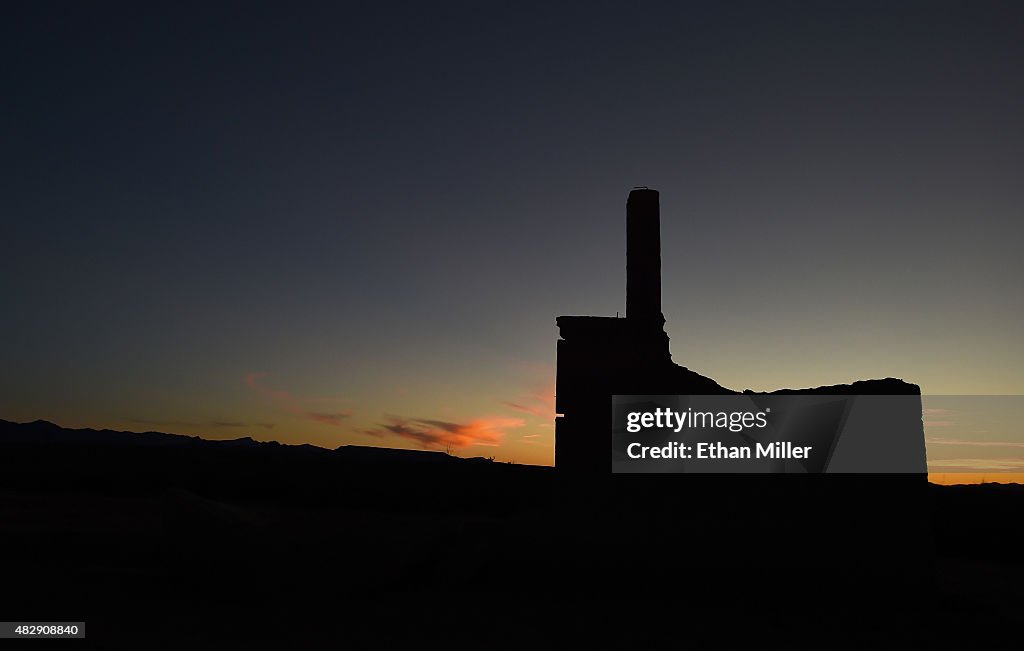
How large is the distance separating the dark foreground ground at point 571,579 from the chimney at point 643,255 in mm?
2617

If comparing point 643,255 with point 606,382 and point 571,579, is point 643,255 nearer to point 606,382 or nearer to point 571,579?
point 606,382

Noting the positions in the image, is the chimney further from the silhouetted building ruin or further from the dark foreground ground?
the dark foreground ground

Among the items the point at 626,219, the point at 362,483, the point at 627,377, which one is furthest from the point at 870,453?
the point at 362,483

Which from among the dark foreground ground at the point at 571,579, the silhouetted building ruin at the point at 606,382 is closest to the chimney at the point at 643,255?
the silhouetted building ruin at the point at 606,382

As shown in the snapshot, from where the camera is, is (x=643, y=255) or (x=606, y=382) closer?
(x=606, y=382)

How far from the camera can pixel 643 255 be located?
9.22 metres

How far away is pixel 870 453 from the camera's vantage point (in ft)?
23.4

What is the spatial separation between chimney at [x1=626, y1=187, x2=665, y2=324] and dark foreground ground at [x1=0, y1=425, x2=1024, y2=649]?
8.59ft

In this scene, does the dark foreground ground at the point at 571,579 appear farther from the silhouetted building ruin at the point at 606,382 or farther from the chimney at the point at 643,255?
the chimney at the point at 643,255

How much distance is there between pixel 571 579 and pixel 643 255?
4384mm

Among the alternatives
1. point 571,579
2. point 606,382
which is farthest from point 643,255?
point 571,579

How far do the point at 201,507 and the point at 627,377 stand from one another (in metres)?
5.19

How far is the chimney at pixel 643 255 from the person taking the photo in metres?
9.07

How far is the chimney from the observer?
9.07 metres
